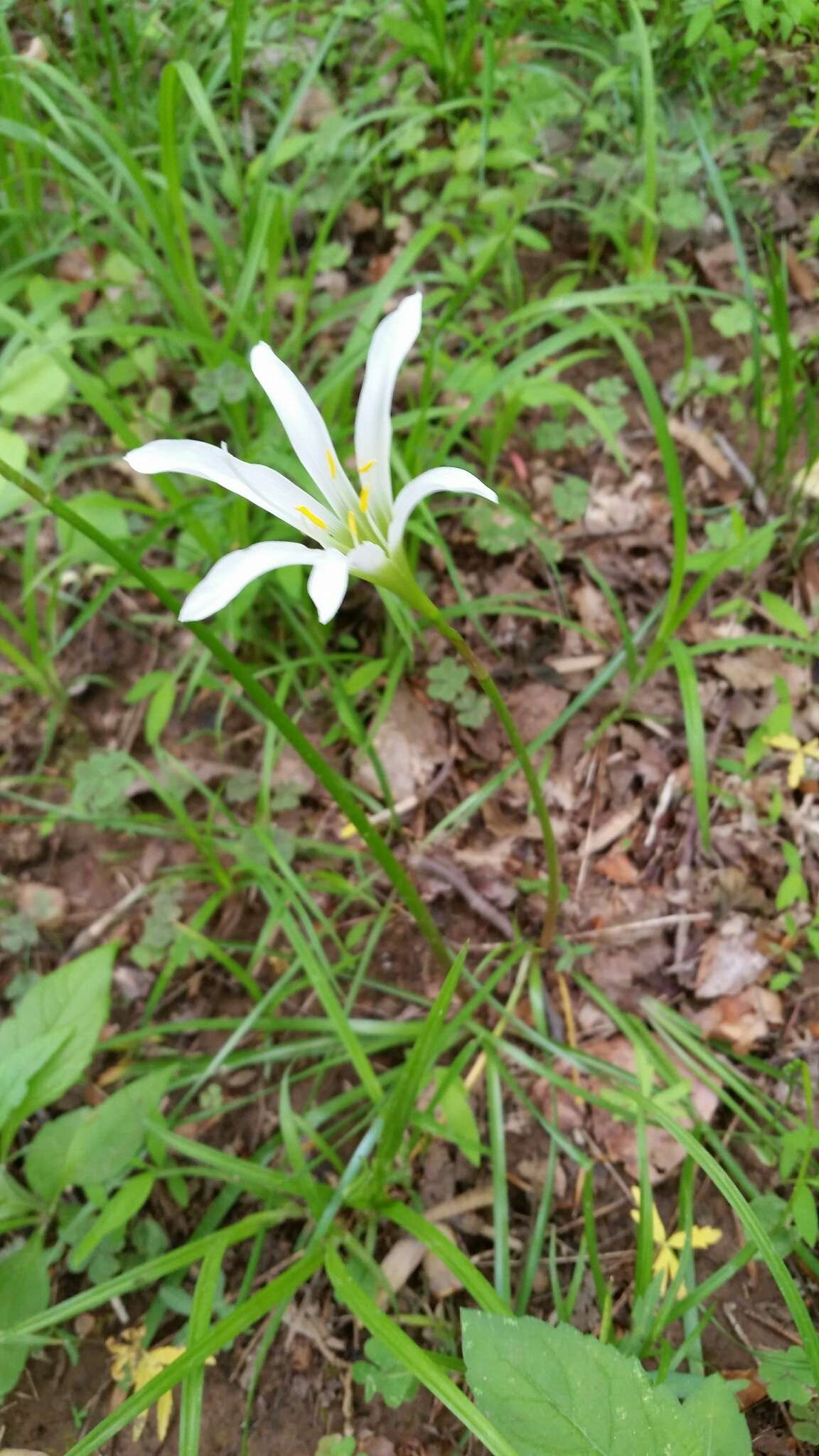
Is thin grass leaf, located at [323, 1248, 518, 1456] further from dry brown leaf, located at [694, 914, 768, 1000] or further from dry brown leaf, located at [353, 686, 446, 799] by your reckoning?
dry brown leaf, located at [353, 686, 446, 799]

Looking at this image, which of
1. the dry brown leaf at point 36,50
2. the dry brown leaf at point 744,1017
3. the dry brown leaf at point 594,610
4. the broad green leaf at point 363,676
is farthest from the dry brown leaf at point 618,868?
the dry brown leaf at point 36,50

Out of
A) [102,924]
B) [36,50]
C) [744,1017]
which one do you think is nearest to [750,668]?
[744,1017]

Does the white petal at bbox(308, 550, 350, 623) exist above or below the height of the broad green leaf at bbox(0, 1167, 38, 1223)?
above

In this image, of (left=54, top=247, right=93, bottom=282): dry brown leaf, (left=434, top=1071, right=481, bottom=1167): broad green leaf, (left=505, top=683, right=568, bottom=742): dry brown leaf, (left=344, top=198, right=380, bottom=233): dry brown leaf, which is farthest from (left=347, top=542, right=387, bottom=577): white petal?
(left=54, top=247, right=93, bottom=282): dry brown leaf

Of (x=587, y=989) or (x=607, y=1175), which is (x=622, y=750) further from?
(x=607, y=1175)

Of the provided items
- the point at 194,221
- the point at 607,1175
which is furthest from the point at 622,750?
the point at 194,221

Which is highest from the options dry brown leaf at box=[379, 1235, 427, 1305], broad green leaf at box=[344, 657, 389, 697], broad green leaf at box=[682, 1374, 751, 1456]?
broad green leaf at box=[344, 657, 389, 697]
